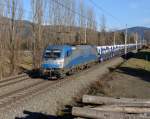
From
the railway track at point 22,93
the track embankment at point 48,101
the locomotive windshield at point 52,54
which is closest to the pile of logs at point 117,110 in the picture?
the track embankment at point 48,101

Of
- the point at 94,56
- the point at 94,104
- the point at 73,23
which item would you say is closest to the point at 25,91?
the point at 94,104

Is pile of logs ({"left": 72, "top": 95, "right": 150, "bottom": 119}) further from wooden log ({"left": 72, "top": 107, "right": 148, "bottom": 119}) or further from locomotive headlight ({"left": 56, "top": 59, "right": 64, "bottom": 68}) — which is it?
locomotive headlight ({"left": 56, "top": 59, "right": 64, "bottom": 68})

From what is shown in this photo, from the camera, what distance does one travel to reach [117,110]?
12078 mm

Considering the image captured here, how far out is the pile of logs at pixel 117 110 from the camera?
1130cm

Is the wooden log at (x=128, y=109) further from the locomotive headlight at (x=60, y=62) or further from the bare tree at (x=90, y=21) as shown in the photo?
the bare tree at (x=90, y=21)

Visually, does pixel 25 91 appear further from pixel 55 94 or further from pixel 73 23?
pixel 73 23

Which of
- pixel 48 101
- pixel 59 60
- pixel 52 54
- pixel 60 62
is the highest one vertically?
pixel 52 54

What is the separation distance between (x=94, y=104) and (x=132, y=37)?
520ft

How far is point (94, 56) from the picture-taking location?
47.4 metres

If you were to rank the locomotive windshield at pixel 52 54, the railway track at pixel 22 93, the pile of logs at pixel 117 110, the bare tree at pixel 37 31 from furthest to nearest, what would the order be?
the bare tree at pixel 37 31 < the locomotive windshield at pixel 52 54 < the railway track at pixel 22 93 < the pile of logs at pixel 117 110

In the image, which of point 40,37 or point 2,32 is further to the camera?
point 40,37

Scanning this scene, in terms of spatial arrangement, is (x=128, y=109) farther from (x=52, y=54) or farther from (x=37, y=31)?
(x=37, y=31)

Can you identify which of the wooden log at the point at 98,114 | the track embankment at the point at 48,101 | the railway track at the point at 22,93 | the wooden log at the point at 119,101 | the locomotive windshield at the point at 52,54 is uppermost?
the locomotive windshield at the point at 52,54

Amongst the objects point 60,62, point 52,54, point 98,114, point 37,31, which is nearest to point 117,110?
point 98,114
